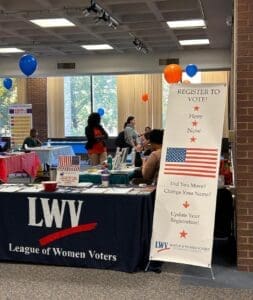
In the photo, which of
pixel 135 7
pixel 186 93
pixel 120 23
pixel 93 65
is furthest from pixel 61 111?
pixel 186 93

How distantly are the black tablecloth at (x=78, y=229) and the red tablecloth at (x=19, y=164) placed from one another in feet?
14.6

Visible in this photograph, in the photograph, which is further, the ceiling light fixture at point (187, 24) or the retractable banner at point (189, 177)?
the ceiling light fixture at point (187, 24)

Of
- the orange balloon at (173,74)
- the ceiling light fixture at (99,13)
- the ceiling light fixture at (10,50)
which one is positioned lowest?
the orange balloon at (173,74)

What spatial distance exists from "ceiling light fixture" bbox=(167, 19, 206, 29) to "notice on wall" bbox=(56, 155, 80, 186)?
5.25 m

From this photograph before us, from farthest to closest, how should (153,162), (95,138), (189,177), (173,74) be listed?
1. (173,74)
2. (95,138)
3. (153,162)
4. (189,177)

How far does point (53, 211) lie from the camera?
4465 millimetres

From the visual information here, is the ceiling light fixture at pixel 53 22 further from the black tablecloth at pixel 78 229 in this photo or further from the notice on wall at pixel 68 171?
the black tablecloth at pixel 78 229

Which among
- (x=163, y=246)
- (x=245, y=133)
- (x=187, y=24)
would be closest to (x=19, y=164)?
(x=187, y=24)

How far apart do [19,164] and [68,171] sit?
5.36 meters

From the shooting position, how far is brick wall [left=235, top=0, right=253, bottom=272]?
4.26 meters

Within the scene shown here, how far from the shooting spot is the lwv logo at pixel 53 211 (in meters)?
4.40

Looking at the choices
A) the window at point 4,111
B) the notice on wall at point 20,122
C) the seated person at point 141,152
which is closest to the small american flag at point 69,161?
the seated person at point 141,152

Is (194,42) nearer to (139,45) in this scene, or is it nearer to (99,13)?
(139,45)

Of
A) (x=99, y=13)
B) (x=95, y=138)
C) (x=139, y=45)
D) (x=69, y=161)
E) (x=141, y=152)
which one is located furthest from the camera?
(x=139, y=45)
